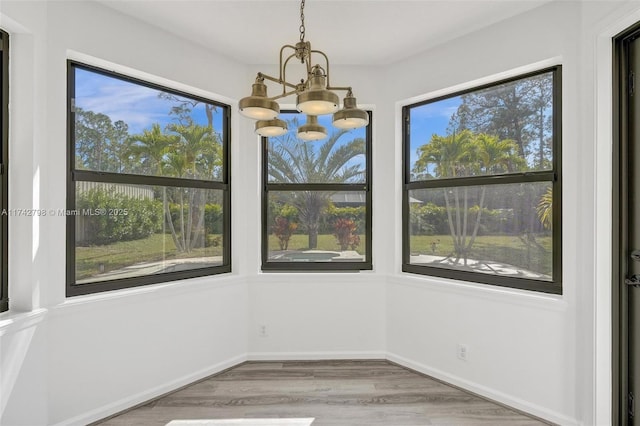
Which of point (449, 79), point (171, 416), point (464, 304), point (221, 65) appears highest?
point (221, 65)

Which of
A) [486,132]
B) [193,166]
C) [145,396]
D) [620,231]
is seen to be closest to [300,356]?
[145,396]

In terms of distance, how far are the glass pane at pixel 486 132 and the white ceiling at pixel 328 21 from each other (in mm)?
516

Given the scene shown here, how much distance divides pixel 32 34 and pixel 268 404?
277 cm

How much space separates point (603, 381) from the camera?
2209 mm

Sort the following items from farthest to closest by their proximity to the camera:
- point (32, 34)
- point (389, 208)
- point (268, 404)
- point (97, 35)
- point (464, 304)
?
1. point (389, 208)
2. point (464, 304)
3. point (268, 404)
4. point (97, 35)
5. point (32, 34)

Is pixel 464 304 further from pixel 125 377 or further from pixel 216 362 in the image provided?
pixel 125 377

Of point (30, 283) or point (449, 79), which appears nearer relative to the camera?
point (30, 283)

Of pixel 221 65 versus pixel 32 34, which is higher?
pixel 221 65

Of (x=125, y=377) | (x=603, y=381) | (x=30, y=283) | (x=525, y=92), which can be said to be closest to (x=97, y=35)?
(x=30, y=283)

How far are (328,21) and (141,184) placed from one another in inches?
72.7

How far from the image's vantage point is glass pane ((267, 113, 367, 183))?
359 centimetres

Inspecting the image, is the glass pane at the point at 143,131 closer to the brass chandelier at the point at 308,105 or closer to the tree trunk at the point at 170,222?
the tree trunk at the point at 170,222

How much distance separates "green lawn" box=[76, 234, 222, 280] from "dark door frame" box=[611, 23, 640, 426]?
9.79ft

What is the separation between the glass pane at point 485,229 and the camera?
2.66 m
